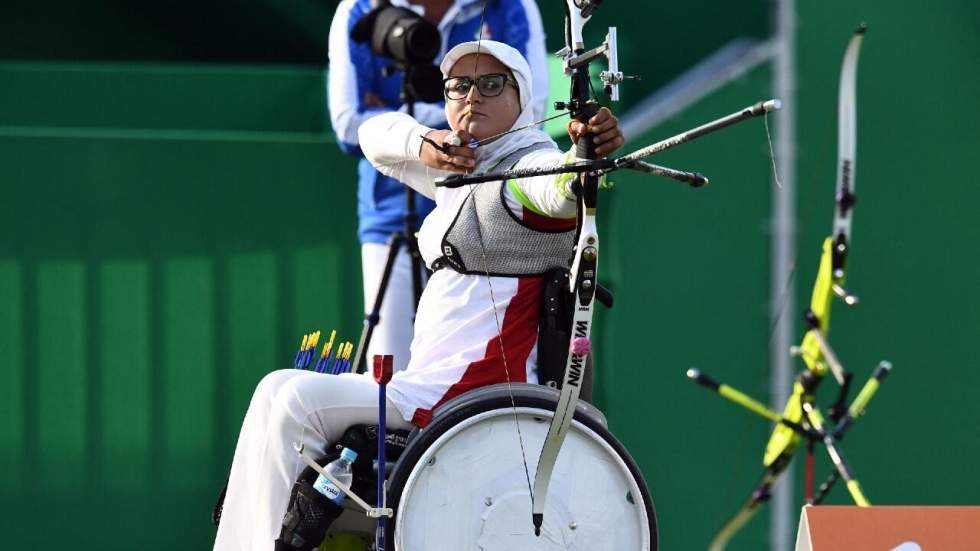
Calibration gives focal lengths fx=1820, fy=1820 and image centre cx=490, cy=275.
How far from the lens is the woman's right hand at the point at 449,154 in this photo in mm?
3145

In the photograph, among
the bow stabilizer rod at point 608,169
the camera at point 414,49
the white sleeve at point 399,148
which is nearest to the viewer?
the bow stabilizer rod at point 608,169

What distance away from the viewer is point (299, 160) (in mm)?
5160

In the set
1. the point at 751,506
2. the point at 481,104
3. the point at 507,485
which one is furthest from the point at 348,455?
the point at 751,506

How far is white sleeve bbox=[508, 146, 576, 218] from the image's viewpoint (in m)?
2.97

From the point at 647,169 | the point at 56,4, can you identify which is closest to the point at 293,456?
the point at 647,169

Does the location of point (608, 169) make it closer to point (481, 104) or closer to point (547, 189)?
point (547, 189)

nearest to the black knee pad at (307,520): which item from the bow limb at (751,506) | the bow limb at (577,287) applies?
the bow limb at (577,287)

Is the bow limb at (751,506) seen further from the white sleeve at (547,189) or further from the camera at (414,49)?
the white sleeve at (547,189)

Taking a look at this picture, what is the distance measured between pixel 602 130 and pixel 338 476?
30.2 inches

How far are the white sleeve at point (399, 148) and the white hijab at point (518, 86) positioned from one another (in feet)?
0.35

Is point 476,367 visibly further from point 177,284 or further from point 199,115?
point 199,115

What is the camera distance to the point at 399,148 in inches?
132

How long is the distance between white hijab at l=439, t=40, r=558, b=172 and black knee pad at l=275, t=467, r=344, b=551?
0.64m

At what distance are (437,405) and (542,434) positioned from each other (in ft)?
0.74
